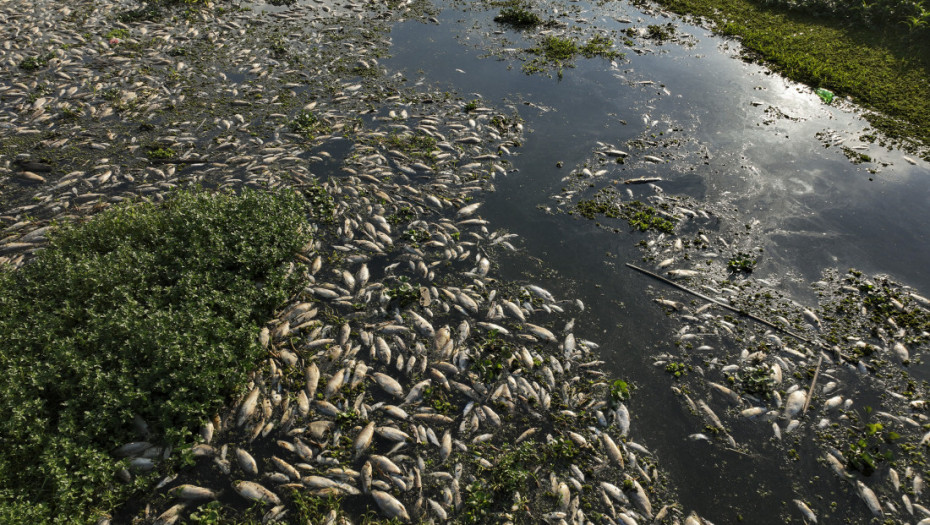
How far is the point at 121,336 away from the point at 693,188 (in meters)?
11.1

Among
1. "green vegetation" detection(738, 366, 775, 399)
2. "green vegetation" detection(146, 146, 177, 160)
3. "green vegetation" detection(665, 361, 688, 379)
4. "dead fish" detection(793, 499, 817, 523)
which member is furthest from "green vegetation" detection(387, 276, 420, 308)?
"green vegetation" detection(146, 146, 177, 160)

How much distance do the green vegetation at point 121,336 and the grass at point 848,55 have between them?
15.6m

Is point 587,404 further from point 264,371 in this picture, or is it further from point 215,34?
point 215,34

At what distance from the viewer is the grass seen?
42.3 ft

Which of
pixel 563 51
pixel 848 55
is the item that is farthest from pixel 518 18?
pixel 848 55

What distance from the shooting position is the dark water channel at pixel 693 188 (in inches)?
252

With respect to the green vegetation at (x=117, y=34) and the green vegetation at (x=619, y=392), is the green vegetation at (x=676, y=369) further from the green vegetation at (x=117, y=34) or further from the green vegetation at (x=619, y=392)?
the green vegetation at (x=117, y=34)

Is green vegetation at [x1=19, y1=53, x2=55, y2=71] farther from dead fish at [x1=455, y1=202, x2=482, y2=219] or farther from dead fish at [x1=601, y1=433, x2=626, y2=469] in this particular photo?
dead fish at [x1=601, y1=433, x2=626, y2=469]

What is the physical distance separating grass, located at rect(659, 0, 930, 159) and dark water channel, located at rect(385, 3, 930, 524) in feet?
2.69

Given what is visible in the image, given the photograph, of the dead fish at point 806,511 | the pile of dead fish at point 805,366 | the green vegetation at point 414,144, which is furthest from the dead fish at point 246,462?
the green vegetation at point 414,144

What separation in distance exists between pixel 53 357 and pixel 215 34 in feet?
44.4

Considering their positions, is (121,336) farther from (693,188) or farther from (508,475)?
(693,188)

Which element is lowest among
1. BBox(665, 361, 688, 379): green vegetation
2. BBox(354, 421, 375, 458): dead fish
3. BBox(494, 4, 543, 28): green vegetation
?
BBox(354, 421, 375, 458): dead fish

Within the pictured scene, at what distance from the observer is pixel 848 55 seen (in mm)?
15172
